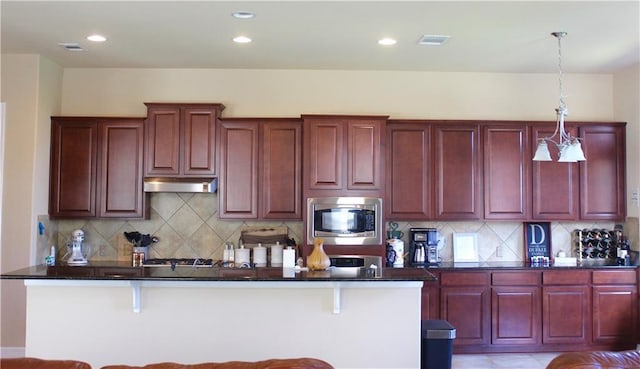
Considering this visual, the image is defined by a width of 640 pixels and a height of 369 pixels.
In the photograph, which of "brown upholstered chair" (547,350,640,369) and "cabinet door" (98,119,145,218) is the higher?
"cabinet door" (98,119,145,218)

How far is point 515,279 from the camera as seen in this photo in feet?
16.2

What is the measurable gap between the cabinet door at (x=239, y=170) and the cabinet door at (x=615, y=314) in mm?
3434

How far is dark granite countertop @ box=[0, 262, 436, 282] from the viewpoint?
→ 3.05 meters

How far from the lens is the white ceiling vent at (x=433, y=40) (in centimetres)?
425

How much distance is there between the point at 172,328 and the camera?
128 inches

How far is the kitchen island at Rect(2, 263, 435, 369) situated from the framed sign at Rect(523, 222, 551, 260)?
2.65 metres

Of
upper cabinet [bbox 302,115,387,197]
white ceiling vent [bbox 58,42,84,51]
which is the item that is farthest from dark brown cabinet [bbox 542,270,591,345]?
white ceiling vent [bbox 58,42,84,51]

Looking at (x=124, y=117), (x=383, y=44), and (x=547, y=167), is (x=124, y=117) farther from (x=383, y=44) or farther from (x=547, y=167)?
(x=547, y=167)

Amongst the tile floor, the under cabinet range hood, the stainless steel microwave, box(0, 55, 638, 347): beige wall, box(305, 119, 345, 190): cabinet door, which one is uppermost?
box(0, 55, 638, 347): beige wall

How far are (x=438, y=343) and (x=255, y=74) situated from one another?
338 cm

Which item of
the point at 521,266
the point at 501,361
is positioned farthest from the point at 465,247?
the point at 501,361

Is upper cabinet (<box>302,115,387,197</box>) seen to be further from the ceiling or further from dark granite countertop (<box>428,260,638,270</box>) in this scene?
dark granite countertop (<box>428,260,638,270</box>)

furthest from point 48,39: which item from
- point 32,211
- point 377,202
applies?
point 377,202

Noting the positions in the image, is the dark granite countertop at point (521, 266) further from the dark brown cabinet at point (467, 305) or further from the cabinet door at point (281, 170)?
the cabinet door at point (281, 170)
